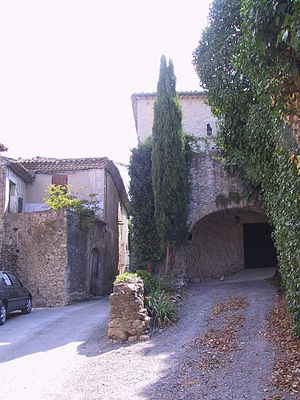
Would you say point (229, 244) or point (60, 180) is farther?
point (60, 180)

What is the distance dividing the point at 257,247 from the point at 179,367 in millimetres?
12812

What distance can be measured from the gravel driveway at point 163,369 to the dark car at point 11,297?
10.0ft

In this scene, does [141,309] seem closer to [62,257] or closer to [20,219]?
[62,257]

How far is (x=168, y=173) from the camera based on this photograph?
13.9m

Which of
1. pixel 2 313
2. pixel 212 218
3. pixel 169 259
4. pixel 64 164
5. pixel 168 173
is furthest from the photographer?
pixel 64 164

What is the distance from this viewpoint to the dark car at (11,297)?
1053 cm

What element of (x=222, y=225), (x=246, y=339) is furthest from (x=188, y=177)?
(x=246, y=339)

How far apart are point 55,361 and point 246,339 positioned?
131 inches

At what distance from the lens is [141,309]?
8.28 meters

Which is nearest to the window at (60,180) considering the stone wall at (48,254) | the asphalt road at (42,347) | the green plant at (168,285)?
the stone wall at (48,254)

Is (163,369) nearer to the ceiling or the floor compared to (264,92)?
nearer to the floor

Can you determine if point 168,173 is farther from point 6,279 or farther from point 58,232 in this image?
point 6,279

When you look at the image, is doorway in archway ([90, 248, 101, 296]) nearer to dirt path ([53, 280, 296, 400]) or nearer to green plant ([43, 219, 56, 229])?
green plant ([43, 219, 56, 229])

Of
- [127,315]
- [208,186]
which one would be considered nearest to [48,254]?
[208,186]
